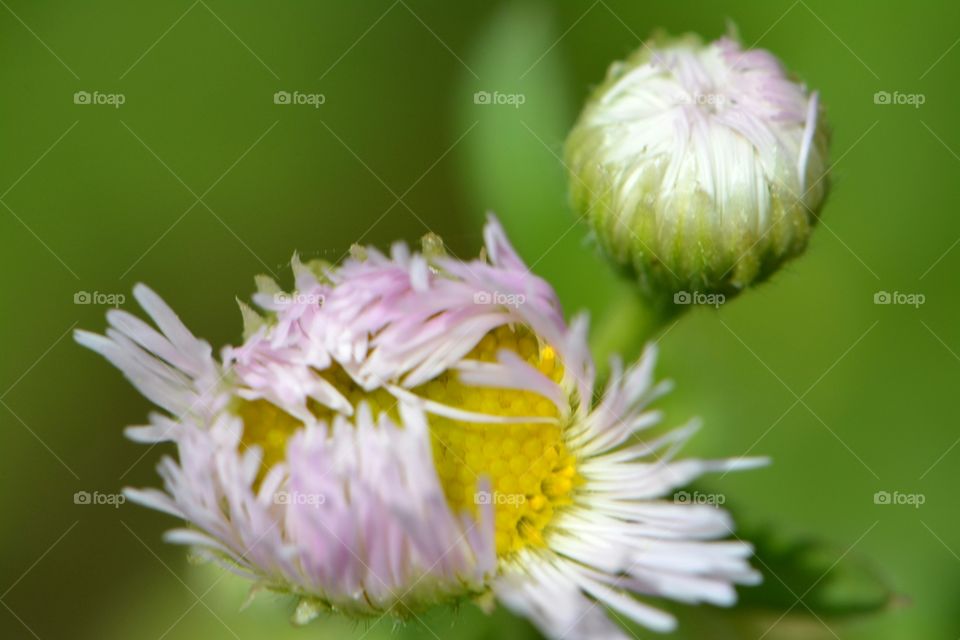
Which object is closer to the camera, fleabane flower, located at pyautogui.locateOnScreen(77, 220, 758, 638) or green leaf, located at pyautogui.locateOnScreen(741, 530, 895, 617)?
fleabane flower, located at pyautogui.locateOnScreen(77, 220, 758, 638)

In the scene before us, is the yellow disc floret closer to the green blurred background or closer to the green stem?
the green stem

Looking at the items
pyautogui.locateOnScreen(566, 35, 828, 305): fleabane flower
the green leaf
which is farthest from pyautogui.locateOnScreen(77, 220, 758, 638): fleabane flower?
the green leaf

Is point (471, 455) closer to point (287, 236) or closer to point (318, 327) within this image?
point (318, 327)

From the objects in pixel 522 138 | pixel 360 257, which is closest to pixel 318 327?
pixel 360 257

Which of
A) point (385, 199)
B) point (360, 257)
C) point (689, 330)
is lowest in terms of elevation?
point (360, 257)

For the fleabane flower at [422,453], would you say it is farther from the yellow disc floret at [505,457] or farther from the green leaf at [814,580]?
the green leaf at [814,580]

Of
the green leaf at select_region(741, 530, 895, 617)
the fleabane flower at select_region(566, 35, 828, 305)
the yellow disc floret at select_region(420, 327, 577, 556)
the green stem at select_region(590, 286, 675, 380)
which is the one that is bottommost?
the green leaf at select_region(741, 530, 895, 617)
